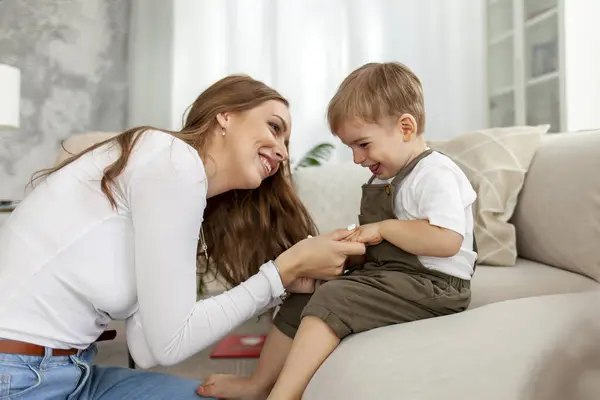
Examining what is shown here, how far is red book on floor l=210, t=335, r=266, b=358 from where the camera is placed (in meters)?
2.11

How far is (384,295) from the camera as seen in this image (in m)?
1.18

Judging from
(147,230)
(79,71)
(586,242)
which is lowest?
(586,242)

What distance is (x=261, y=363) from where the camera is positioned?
1390 mm

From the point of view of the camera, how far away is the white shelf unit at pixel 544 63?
2.93 m

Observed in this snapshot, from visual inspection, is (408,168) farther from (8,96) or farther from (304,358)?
(8,96)

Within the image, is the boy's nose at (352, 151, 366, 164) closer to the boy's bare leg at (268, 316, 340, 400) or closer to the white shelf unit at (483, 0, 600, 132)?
the boy's bare leg at (268, 316, 340, 400)

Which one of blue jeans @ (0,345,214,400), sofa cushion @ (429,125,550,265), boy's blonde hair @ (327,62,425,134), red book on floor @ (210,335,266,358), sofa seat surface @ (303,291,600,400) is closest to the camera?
sofa seat surface @ (303,291,600,400)

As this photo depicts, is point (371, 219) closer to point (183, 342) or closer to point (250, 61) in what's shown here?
point (183, 342)

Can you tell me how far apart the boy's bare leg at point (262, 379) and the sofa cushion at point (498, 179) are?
0.85 m

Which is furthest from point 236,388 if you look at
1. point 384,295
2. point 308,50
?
point 308,50

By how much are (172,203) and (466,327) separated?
1.85ft

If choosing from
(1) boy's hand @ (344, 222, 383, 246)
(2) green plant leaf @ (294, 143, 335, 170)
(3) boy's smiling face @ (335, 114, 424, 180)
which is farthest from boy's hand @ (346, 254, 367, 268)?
(2) green plant leaf @ (294, 143, 335, 170)

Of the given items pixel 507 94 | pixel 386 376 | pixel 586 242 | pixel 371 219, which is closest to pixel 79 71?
pixel 507 94

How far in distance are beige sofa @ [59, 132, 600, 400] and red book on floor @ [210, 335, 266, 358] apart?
0.90m
